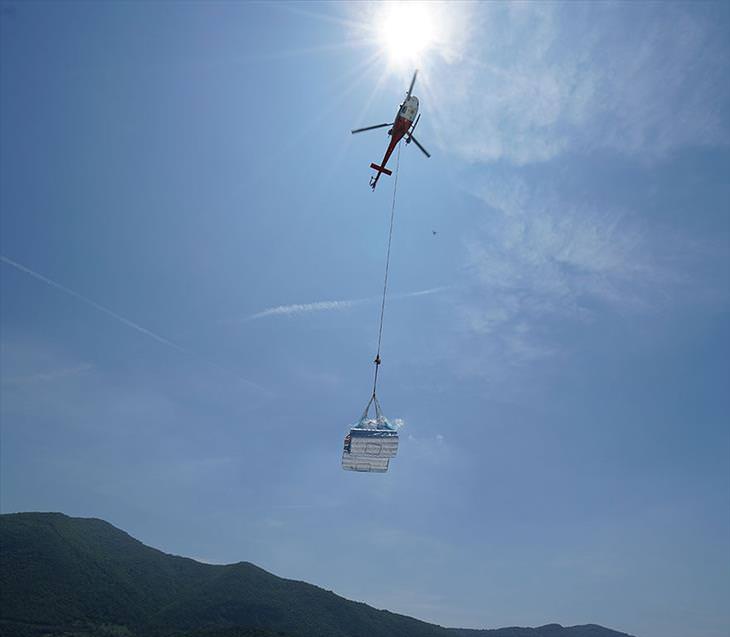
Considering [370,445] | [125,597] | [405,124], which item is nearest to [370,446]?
[370,445]

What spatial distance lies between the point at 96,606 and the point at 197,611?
34.4 m

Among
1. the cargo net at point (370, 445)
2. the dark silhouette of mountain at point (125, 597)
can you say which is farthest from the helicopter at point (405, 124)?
the dark silhouette of mountain at point (125, 597)

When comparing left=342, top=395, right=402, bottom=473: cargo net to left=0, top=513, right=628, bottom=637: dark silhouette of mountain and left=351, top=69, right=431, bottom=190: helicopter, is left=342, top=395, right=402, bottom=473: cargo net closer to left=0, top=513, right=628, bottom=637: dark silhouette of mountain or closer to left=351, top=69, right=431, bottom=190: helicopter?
left=351, top=69, right=431, bottom=190: helicopter

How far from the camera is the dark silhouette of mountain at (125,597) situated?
4697 inches

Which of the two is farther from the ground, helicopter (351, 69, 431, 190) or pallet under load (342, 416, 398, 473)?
helicopter (351, 69, 431, 190)

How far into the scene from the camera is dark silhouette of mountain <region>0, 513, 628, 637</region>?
391 ft

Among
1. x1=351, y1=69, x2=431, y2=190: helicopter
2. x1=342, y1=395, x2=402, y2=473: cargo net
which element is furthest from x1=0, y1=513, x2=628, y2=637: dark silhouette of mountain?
x1=351, y1=69, x2=431, y2=190: helicopter

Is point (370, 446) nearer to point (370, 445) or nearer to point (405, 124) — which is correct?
point (370, 445)

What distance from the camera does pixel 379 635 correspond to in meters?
185

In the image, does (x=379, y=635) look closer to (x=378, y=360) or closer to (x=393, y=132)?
(x=378, y=360)

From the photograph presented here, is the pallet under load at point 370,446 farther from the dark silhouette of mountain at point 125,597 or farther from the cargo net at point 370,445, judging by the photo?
the dark silhouette of mountain at point 125,597

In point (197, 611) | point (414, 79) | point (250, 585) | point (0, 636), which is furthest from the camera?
point (250, 585)

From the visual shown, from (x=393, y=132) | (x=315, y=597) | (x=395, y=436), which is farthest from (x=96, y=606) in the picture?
(x=393, y=132)

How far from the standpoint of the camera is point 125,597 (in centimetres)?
14738
